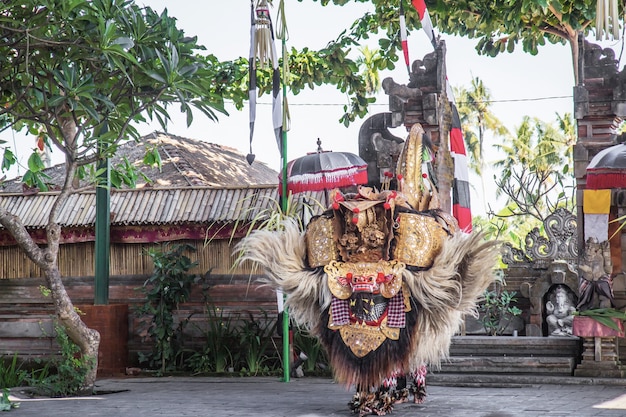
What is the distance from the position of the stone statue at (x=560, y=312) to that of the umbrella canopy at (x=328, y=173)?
347 cm

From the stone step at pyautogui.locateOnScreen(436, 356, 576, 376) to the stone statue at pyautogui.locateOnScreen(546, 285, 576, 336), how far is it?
1.81 metres

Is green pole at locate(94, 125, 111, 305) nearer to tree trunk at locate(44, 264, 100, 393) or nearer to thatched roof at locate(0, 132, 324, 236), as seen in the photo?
thatched roof at locate(0, 132, 324, 236)

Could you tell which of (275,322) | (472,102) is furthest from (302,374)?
(472,102)

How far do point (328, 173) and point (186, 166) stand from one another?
4.88 metres

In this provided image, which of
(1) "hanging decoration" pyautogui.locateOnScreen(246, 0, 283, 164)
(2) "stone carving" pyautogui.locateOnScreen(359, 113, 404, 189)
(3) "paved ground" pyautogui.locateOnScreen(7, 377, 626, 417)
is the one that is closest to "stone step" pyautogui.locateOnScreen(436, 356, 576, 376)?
(3) "paved ground" pyautogui.locateOnScreen(7, 377, 626, 417)

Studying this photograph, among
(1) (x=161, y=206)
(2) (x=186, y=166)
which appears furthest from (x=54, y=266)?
(2) (x=186, y=166)

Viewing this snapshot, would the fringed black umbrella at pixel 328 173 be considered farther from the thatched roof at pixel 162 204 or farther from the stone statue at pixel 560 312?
the stone statue at pixel 560 312

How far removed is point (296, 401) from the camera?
7.98m

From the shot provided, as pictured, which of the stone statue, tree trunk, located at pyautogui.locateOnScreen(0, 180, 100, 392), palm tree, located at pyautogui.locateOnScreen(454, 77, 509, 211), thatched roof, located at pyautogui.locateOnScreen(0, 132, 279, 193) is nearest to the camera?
tree trunk, located at pyautogui.locateOnScreen(0, 180, 100, 392)

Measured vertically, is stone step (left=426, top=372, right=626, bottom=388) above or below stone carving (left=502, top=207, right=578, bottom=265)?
below

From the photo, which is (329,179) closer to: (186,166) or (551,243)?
(551,243)

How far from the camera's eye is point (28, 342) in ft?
35.2

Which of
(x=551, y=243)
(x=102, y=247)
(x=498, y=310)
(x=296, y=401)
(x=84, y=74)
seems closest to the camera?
(x=296, y=401)

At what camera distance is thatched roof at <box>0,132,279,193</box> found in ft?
44.8
